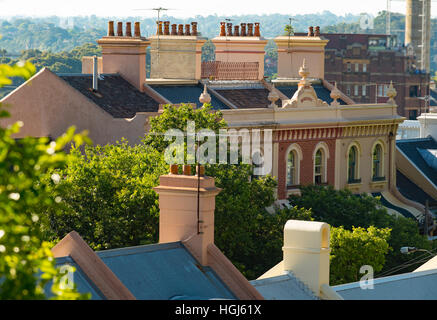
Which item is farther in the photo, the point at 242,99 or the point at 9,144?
the point at 242,99

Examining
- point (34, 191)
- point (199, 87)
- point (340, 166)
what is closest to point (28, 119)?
point (199, 87)

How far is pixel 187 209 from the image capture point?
27906 millimetres

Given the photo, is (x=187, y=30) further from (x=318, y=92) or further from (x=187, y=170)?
(x=187, y=170)

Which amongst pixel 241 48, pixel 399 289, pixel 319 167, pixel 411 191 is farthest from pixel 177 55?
pixel 399 289

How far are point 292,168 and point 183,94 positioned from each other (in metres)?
6.41

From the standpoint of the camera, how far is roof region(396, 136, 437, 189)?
75.8 meters

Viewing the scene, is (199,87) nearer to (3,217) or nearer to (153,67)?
(153,67)

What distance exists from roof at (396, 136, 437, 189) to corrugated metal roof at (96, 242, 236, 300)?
163 ft

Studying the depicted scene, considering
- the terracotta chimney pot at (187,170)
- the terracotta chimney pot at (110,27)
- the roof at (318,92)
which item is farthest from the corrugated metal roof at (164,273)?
the roof at (318,92)

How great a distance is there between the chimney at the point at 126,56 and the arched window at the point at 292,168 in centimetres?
792

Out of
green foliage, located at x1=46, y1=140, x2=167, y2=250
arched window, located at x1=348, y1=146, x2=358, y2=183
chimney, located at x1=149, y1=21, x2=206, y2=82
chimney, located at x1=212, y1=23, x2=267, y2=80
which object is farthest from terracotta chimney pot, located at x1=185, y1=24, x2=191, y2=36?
green foliage, located at x1=46, y1=140, x2=167, y2=250

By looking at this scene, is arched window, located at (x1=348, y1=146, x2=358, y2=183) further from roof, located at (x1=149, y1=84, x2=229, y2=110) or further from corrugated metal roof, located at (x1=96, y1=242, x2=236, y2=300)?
corrugated metal roof, located at (x1=96, y1=242, x2=236, y2=300)
